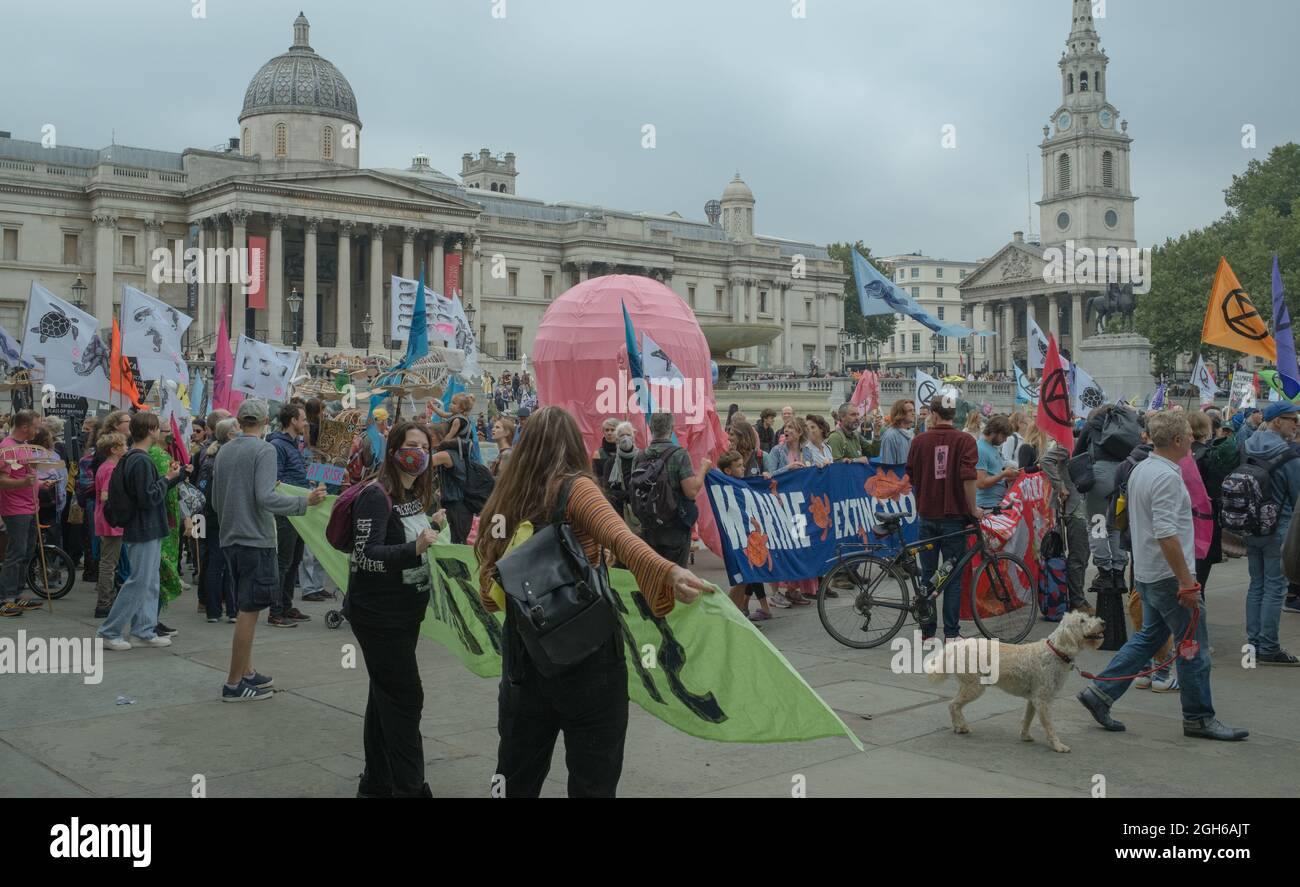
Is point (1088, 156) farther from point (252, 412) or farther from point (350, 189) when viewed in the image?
point (252, 412)

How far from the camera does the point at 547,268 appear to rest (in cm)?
7931

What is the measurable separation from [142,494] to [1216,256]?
74.5 m

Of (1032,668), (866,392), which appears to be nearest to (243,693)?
(1032,668)

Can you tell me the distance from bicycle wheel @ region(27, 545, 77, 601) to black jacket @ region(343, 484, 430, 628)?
805cm

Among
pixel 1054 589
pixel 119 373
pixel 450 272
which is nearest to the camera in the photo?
pixel 1054 589

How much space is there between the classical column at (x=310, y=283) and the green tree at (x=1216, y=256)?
164 ft

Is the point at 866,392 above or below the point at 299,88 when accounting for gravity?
below

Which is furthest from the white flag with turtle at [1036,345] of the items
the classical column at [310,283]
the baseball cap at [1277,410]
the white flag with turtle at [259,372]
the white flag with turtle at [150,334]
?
the classical column at [310,283]

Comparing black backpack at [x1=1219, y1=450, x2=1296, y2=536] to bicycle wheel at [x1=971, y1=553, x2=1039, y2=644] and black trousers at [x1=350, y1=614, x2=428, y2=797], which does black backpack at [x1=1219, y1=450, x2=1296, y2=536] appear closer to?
bicycle wheel at [x1=971, y1=553, x2=1039, y2=644]

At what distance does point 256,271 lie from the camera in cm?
6181

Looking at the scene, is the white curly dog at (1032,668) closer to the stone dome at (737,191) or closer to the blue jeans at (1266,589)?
the blue jeans at (1266,589)
